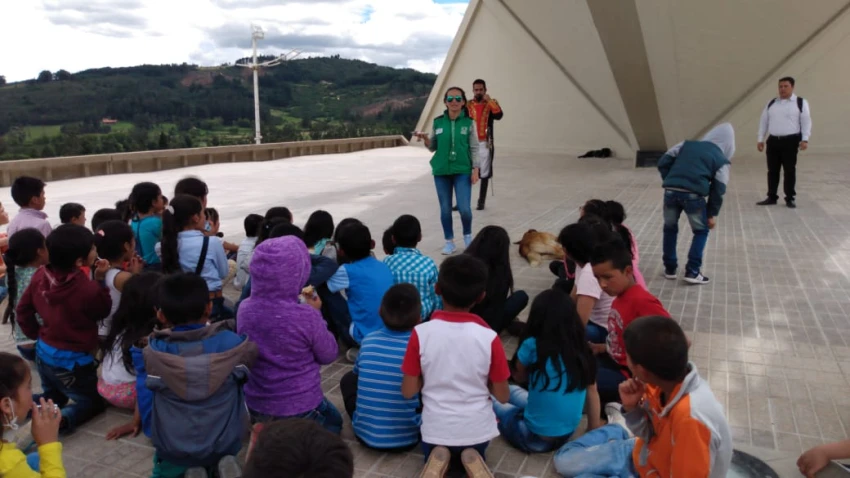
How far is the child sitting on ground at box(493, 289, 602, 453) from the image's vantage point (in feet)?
8.54

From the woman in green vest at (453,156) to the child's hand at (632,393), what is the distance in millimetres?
4121

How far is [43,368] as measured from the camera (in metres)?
3.06

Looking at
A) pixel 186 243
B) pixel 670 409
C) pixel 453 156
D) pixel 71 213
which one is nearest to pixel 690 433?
pixel 670 409

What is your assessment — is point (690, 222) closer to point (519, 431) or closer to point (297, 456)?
point (519, 431)

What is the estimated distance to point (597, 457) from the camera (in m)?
2.43

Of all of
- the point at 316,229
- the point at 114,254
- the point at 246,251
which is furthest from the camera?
the point at 246,251

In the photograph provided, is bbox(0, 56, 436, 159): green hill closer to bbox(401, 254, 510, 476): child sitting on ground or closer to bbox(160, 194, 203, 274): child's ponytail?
bbox(160, 194, 203, 274): child's ponytail

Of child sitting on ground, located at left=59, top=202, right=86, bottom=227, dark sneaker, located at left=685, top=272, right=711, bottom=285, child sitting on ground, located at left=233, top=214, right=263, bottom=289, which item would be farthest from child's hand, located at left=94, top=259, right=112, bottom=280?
dark sneaker, located at left=685, top=272, right=711, bottom=285

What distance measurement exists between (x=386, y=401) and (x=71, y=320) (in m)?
1.62

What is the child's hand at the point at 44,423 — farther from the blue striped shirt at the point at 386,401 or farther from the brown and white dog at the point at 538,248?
the brown and white dog at the point at 538,248

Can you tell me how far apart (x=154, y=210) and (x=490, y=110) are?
526cm

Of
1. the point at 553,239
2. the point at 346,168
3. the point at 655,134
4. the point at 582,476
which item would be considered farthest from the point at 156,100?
the point at 582,476

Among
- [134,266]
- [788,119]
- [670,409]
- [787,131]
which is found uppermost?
[788,119]

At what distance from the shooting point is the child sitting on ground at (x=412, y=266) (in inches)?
146
